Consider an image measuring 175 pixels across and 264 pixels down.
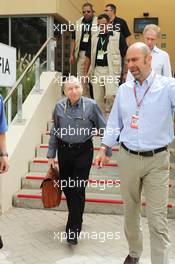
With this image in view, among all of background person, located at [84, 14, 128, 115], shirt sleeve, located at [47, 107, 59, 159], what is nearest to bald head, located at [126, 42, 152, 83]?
shirt sleeve, located at [47, 107, 59, 159]

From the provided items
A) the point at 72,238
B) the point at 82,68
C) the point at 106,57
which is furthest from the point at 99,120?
the point at 82,68

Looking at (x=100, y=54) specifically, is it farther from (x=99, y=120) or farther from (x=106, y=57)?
(x=99, y=120)

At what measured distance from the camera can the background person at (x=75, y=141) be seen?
466 cm

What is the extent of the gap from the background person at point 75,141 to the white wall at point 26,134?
4.17ft

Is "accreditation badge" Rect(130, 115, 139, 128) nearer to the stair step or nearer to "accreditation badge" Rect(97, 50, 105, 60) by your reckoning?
the stair step

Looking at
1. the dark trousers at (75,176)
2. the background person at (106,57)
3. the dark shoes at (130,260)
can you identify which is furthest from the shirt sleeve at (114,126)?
the background person at (106,57)

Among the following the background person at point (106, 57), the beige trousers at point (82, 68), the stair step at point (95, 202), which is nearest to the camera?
the stair step at point (95, 202)

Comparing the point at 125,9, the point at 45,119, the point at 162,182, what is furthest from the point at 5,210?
the point at 125,9

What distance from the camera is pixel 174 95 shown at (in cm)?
351

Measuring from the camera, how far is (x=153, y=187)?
3.55 m

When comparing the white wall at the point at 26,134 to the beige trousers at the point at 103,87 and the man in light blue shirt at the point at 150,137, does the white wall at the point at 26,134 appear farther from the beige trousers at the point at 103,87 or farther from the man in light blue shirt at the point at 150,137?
the man in light blue shirt at the point at 150,137

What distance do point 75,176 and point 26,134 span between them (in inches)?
82.5

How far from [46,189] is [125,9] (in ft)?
33.8

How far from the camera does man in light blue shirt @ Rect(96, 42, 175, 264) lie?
11.6 feet
